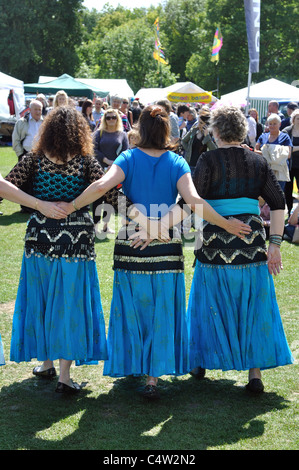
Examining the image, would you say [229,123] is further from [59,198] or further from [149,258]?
[59,198]

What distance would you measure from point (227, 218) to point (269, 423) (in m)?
1.39

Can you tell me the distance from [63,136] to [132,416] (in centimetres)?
192

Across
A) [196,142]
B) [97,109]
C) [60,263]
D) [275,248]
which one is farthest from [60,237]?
[97,109]

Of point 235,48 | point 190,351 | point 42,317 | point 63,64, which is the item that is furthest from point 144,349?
point 63,64

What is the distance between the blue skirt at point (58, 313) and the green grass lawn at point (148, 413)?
0.31 meters

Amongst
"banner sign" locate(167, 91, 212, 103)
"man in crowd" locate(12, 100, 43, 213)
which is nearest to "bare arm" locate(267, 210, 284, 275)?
"man in crowd" locate(12, 100, 43, 213)

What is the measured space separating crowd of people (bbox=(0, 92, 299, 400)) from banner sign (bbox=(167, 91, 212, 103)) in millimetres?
15429

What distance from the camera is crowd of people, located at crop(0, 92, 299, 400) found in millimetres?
4062

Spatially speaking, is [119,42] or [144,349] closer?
[144,349]

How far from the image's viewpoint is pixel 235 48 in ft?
153

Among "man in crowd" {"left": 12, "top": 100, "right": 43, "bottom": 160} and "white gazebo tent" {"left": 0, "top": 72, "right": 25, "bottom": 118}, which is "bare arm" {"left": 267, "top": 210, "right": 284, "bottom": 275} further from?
"white gazebo tent" {"left": 0, "top": 72, "right": 25, "bottom": 118}

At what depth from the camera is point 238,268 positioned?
13.8 feet

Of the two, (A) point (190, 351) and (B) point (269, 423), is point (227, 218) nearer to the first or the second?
(A) point (190, 351)

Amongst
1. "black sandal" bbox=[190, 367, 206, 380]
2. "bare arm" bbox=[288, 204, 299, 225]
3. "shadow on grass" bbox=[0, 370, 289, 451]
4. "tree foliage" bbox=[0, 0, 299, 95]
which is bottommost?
"shadow on grass" bbox=[0, 370, 289, 451]
